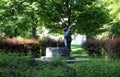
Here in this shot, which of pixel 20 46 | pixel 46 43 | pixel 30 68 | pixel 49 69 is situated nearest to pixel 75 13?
pixel 46 43

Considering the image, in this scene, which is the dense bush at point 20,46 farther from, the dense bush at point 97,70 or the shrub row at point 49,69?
the dense bush at point 97,70

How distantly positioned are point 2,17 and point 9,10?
0.81m

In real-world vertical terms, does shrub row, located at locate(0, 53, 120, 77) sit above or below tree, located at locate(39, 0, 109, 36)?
below

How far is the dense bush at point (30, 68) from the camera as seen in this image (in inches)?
296

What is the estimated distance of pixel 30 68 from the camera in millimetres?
8469

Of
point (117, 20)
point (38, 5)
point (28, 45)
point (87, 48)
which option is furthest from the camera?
point (117, 20)

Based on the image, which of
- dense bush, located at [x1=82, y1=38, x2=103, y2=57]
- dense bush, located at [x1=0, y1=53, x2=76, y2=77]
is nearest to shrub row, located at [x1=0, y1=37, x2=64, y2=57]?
dense bush, located at [x1=82, y1=38, x2=103, y2=57]

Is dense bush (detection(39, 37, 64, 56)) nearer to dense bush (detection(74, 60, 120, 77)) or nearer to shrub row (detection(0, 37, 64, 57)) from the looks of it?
shrub row (detection(0, 37, 64, 57))

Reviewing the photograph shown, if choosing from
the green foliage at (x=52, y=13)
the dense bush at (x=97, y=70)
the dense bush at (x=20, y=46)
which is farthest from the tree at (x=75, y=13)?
the dense bush at (x=97, y=70)

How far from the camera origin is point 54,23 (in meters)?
27.9

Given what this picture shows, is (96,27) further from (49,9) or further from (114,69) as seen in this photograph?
(114,69)

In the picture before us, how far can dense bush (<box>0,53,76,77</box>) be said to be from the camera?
7.51 metres

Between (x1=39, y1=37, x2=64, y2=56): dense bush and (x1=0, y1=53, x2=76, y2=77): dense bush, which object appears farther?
(x1=39, y1=37, x2=64, y2=56): dense bush

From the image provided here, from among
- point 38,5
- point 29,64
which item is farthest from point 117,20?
point 29,64
